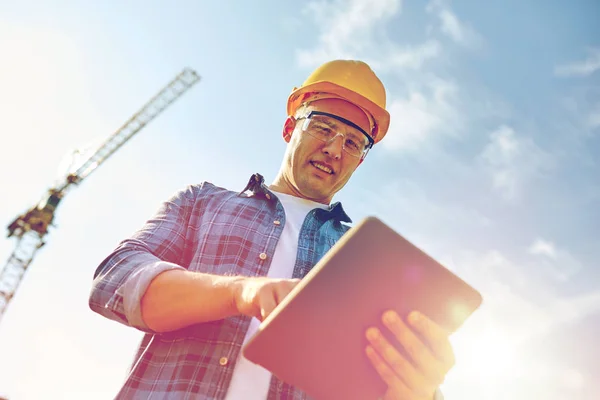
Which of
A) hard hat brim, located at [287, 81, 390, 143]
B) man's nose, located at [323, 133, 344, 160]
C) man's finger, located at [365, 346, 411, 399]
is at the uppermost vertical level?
hard hat brim, located at [287, 81, 390, 143]

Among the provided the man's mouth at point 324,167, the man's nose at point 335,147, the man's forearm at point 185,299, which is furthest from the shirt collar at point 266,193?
the man's forearm at point 185,299

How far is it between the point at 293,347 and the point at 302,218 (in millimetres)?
2016

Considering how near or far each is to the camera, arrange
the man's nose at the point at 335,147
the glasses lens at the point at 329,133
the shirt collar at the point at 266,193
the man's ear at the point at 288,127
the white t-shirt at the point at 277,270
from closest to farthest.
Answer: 1. the white t-shirt at the point at 277,270
2. the shirt collar at the point at 266,193
3. the man's nose at the point at 335,147
4. the glasses lens at the point at 329,133
5. the man's ear at the point at 288,127

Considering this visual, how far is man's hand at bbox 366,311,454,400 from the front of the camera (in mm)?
1397

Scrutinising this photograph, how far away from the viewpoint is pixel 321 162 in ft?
12.3

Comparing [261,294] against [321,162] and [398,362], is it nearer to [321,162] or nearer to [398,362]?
[398,362]

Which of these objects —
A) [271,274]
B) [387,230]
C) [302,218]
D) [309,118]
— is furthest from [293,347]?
[309,118]

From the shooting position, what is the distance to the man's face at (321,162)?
146 inches

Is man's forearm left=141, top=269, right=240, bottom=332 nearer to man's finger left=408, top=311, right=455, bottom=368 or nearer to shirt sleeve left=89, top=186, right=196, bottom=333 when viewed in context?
shirt sleeve left=89, top=186, right=196, bottom=333

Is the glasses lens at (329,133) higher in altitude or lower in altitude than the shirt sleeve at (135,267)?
higher

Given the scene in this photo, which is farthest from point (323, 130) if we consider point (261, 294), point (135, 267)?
point (261, 294)

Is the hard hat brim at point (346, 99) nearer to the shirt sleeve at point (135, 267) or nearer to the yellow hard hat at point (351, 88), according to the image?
the yellow hard hat at point (351, 88)

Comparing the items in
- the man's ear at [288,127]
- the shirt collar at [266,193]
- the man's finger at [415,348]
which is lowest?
the man's finger at [415,348]

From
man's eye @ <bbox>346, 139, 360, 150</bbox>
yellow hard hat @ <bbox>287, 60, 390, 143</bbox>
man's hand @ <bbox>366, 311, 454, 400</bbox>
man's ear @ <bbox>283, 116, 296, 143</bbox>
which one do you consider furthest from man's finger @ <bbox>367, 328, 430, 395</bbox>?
man's ear @ <bbox>283, 116, 296, 143</bbox>
